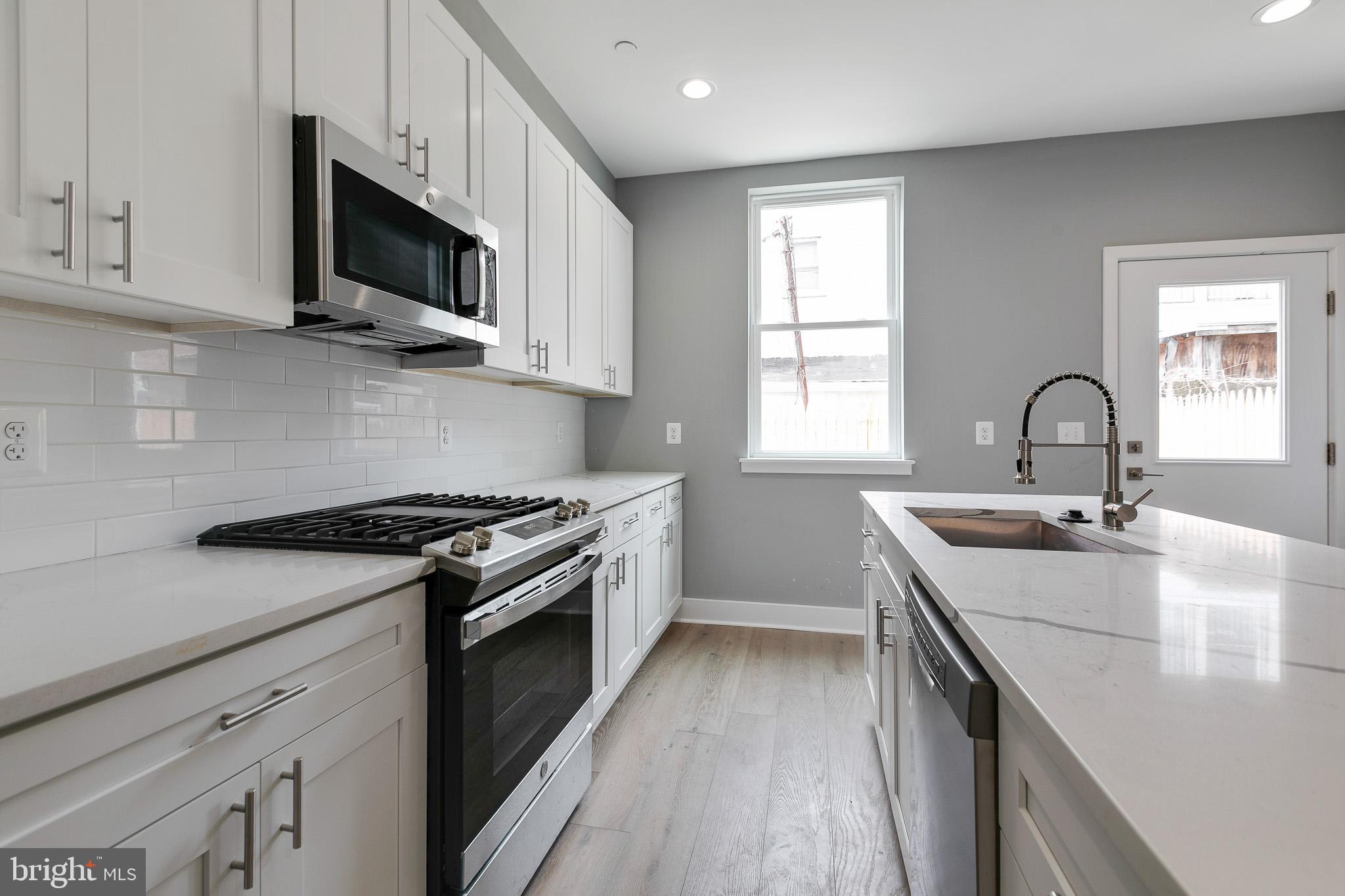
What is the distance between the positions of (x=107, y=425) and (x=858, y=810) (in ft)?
6.71

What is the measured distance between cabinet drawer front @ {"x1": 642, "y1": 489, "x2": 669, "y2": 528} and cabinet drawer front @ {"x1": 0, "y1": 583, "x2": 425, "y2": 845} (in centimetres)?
167

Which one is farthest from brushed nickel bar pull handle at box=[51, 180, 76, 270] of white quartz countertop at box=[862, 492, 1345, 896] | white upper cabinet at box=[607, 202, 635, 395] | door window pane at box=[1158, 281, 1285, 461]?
door window pane at box=[1158, 281, 1285, 461]

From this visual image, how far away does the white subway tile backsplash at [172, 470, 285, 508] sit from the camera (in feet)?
4.13

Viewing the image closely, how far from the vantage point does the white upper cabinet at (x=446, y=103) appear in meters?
1.55

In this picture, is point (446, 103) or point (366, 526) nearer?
point (366, 526)

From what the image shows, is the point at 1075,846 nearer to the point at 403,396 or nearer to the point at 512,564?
the point at 512,564

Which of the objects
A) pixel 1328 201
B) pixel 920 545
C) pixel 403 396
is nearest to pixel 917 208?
pixel 1328 201

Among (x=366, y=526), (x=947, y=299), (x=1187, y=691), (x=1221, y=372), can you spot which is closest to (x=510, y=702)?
(x=366, y=526)

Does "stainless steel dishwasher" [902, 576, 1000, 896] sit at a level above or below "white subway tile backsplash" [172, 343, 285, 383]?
below

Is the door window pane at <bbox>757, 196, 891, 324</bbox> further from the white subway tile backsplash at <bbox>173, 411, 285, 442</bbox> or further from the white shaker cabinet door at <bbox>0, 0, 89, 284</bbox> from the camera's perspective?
the white shaker cabinet door at <bbox>0, 0, 89, 284</bbox>

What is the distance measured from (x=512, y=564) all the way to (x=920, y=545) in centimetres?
88

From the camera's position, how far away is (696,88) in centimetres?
261

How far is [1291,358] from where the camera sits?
285 cm

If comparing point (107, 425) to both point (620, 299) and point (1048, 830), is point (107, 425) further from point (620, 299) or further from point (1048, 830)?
point (620, 299)
